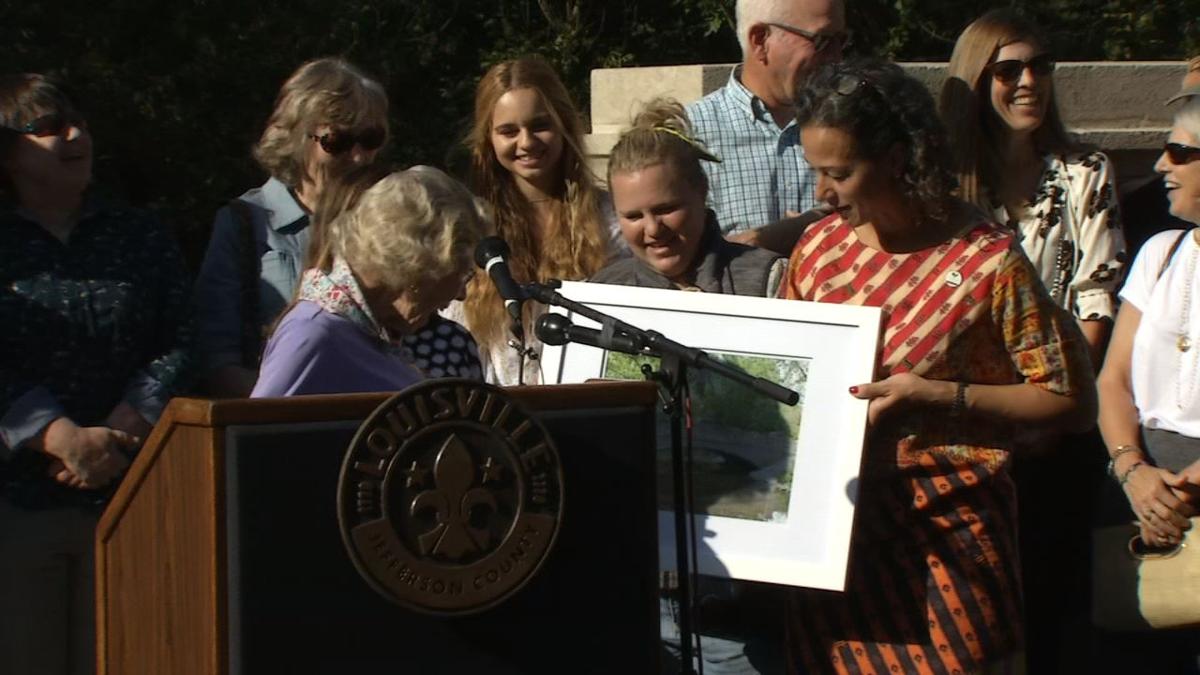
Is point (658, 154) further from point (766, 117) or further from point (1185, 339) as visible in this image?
point (1185, 339)

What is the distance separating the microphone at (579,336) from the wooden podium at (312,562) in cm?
22

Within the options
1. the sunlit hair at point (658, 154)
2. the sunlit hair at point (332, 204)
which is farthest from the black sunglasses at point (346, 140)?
the sunlit hair at point (658, 154)

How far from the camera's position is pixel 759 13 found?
15.3ft

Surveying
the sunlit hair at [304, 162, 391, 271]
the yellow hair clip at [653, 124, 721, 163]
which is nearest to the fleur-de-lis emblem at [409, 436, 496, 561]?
the sunlit hair at [304, 162, 391, 271]

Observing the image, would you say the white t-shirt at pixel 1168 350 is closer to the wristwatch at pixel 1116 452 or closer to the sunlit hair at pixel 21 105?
the wristwatch at pixel 1116 452

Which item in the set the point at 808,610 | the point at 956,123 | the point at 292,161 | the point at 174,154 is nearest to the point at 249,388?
the point at 292,161

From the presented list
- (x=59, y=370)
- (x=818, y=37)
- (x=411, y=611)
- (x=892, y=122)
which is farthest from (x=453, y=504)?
(x=818, y=37)

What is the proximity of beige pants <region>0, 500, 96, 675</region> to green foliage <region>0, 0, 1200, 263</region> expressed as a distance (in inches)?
82.0

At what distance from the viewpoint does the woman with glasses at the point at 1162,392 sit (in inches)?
162

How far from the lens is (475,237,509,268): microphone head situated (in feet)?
10.5

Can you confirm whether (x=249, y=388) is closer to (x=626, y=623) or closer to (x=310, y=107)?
(x=310, y=107)

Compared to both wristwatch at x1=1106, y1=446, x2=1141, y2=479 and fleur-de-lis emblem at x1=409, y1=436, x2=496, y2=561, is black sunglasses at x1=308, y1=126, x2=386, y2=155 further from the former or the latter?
wristwatch at x1=1106, y1=446, x2=1141, y2=479

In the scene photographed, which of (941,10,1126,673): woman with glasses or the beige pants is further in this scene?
(941,10,1126,673): woman with glasses

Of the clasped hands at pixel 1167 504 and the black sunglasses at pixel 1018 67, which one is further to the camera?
the black sunglasses at pixel 1018 67
